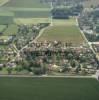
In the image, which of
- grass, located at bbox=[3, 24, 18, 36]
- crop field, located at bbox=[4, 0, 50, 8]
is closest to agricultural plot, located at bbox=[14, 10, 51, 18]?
crop field, located at bbox=[4, 0, 50, 8]

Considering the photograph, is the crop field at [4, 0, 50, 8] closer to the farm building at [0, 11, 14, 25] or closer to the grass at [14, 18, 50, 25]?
the farm building at [0, 11, 14, 25]

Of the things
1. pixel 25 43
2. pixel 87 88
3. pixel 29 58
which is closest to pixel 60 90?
pixel 87 88

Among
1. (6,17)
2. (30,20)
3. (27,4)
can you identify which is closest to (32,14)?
(30,20)

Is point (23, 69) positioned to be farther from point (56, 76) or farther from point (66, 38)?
point (66, 38)

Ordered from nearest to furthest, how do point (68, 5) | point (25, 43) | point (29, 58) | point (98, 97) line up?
point (98, 97) < point (29, 58) < point (25, 43) < point (68, 5)

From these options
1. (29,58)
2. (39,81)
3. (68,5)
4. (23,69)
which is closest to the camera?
(39,81)

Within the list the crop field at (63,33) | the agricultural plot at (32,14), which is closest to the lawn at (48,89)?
the crop field at (63,33)

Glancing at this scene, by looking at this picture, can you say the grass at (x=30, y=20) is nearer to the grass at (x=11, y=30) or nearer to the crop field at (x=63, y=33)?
the crop field at (x=63, y=33)
